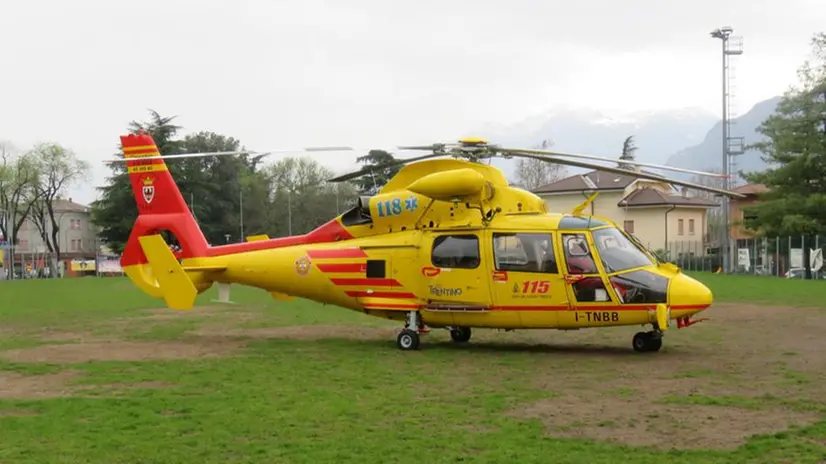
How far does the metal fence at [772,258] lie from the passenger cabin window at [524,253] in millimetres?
34338

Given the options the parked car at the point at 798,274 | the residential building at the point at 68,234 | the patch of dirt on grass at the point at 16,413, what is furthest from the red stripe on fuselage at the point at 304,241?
the residential building at the point at 68,234

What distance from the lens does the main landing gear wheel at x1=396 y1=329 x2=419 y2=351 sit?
1537cm

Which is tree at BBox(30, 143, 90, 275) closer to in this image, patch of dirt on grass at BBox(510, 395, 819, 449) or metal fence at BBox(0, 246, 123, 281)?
metal fence at BBox(0, 246, 123, 281)

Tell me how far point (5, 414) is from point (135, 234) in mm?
8910

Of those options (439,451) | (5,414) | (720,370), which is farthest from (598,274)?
(5,414)

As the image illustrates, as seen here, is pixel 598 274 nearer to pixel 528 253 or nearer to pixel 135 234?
pixel 528 253

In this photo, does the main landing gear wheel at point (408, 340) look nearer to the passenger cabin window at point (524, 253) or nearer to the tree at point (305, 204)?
the passenger cabin window at point (524, 253)

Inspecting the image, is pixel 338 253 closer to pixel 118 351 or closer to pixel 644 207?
pixel 118 351

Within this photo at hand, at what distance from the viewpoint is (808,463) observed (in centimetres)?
686

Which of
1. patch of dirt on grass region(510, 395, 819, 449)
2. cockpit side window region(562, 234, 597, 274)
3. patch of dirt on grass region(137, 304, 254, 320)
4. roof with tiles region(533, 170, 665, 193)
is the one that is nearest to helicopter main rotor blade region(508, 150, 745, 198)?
cockpit side window region(562, 234, 597, 274)

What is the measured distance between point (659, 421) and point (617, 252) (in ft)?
18.7

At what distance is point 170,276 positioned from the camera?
16953mm

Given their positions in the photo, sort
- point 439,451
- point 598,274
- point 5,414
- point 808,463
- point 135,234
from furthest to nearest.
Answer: point 135,234 → point 598,274 → point 5,414 → point 439,451 → point 808,463

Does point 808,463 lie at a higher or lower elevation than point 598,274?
lower
